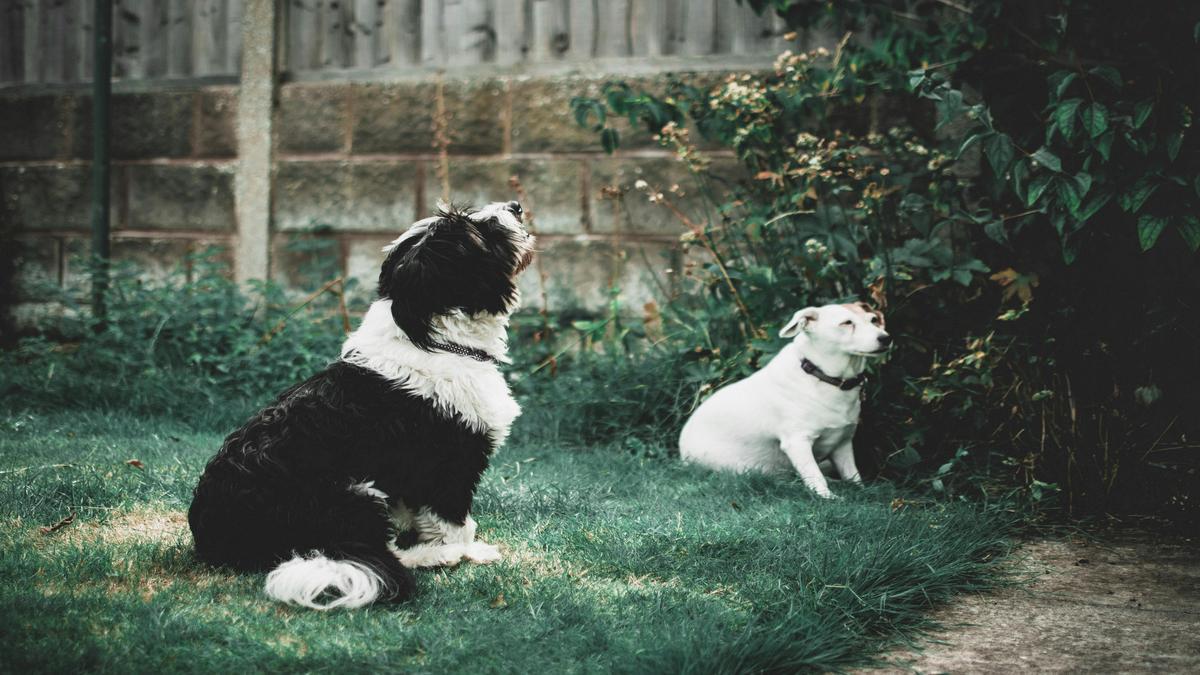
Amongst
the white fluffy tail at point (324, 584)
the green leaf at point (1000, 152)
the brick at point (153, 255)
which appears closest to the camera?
the white fluffy tail at point (324, 584)

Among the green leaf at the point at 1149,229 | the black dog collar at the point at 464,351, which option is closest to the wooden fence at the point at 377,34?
the green leaf at the point at 1149,229

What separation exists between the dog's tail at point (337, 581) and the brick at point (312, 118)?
4105 millimetres

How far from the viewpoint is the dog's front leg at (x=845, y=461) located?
4.24m

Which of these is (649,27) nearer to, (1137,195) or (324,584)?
(1137,195)

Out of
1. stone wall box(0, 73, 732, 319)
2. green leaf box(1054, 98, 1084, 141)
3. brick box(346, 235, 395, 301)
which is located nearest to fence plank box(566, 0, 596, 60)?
stone wall box(0, 73, 732, 319)

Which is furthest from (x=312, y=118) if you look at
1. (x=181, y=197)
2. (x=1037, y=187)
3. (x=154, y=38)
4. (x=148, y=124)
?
(x=1037, y=187)

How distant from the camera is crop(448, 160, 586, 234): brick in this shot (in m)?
5.93

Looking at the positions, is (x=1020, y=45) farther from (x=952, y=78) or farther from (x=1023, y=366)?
(x=1023, y=366)

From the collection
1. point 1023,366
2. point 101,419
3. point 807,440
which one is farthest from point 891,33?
point 101,419

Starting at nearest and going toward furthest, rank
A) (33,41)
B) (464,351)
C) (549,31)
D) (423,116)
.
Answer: (464,351) < (549,31) < (423,116) < (33,41)

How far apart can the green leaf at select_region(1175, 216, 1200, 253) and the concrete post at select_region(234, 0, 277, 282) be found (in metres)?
5.05

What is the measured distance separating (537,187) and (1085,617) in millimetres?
3981

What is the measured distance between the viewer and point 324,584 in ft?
8.59

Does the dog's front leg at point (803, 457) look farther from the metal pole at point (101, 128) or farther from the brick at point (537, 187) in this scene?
the metal pole at point (101, 128)
